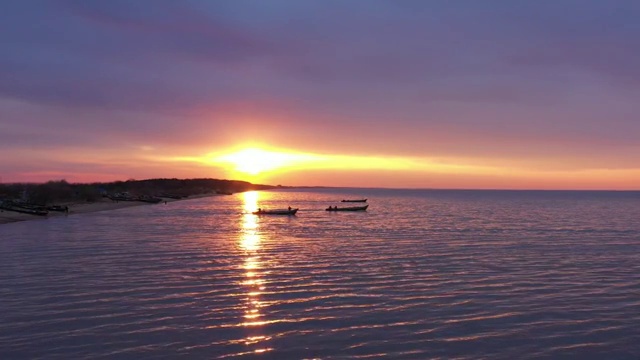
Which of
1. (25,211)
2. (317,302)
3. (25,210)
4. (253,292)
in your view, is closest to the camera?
(317,302)

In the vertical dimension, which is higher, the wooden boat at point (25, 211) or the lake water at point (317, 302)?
the wooden boat at point (25, 211)

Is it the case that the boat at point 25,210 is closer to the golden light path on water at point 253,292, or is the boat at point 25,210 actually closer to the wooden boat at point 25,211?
the wooden boat at point 25,211

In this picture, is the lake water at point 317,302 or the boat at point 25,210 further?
the boat at point 25,210

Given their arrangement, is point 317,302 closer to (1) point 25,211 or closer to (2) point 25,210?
(1) point 25,211

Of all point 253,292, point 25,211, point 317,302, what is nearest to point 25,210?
point 25,211

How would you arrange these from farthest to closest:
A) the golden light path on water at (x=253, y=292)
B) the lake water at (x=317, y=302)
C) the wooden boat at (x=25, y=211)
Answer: the wooden boat at (x=25, y=211) < the golden light path on water at (x=253, y=292) < the lake water at (x=317, y=302)

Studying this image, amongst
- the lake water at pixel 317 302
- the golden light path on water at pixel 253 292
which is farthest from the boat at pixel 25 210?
the golden light path on water at pixel 253 292

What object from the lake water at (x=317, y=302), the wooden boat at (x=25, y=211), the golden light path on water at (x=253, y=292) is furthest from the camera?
the wooden boat at (x=25, y=211)

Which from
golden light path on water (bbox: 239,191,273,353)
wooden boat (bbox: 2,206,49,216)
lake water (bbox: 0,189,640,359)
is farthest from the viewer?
wooden boat (bbox: 2,206,49,216)

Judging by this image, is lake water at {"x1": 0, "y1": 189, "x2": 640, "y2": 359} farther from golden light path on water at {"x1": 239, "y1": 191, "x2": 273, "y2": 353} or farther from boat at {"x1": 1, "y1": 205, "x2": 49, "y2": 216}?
boat at {"x1": 1, "y1": 205, "x2": 49, "y2": 216}

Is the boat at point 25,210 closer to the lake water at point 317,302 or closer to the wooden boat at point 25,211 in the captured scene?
the wooden boat at point 25,211

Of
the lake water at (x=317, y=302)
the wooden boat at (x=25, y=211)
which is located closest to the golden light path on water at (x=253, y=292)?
the lake water at (x=317, y=302)

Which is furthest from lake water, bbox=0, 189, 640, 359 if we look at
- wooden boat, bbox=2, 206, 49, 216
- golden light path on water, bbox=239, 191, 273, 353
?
Result: wooden boat, bbox=2, 206, 49, 216

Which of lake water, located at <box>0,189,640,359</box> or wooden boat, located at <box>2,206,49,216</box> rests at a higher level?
wooden boat, located at <box>2,206,49,216</box>
